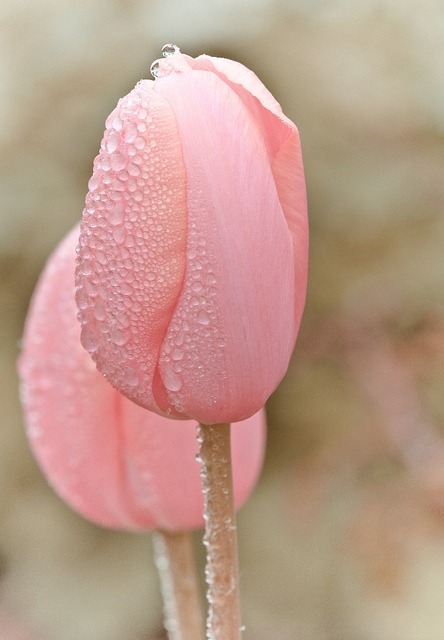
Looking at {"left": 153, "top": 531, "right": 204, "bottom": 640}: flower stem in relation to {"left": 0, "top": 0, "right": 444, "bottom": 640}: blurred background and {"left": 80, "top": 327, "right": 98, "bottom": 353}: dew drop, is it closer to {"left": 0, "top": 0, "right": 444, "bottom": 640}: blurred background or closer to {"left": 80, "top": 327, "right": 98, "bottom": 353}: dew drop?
{"left": 80, "top": 327, "right": 98, "bottom": 353}: dew drop

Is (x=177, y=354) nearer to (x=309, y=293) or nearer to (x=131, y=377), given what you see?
(x=131, y=377)

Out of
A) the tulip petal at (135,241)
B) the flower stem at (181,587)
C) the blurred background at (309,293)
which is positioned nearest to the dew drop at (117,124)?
the tulip petal at (135,241)

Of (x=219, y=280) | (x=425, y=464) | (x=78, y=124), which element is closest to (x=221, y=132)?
(x=219, y=280)

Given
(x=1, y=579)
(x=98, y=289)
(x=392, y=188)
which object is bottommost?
(x=1, y=579)

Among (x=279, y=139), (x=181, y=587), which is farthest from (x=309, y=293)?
(x=279, y=139)

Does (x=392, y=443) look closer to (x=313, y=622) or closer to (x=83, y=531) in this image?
(x=313, y=622)
